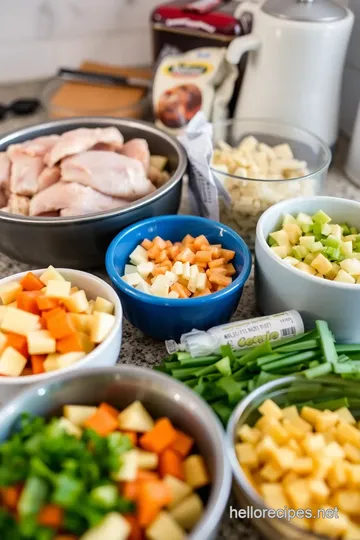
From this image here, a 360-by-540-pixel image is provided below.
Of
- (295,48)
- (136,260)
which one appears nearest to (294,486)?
(136,260)

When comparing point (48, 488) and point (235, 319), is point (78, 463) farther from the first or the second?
point (235, 319)

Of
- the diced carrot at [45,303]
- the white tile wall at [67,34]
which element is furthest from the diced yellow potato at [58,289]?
the white tile wall at [67,34]

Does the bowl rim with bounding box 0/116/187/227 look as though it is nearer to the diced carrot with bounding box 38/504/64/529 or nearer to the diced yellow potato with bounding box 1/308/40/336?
the diced yellow potato with bounding box 1/308/40/336

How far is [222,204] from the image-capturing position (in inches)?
41.9

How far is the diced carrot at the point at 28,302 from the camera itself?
77 cm

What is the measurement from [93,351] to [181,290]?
0.19 meters

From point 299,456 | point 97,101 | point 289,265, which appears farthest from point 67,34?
point 299,456

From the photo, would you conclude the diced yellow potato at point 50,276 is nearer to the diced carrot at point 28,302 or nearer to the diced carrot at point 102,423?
the diced carrot at point 28,302

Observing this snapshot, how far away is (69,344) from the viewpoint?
725mm

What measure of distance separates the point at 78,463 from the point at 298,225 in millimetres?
544

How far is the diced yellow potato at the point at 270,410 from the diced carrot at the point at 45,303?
0.32 m

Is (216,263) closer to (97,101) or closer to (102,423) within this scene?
(102,423)

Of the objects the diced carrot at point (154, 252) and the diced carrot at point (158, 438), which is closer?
the diced carrot at point (158, 438)

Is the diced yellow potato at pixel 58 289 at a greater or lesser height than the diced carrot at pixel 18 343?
greater
